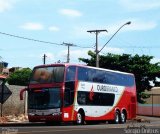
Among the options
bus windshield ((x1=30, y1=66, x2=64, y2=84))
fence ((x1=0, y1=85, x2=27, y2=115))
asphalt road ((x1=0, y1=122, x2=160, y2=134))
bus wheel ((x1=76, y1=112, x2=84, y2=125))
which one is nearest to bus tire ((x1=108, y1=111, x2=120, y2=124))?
bus wheel ((x1=76, y1=112, x2=84, y2=125))

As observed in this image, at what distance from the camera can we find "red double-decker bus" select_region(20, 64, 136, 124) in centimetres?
3198

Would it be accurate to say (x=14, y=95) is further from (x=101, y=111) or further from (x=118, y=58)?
(x=118, y=58)

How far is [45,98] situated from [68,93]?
1461 millimetres

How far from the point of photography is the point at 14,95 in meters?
41.0

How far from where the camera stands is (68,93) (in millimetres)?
32281

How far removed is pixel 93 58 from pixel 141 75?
6035 millimetres

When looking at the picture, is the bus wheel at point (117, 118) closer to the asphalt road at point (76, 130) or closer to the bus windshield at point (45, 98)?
the bus windshield at point (45, 98)

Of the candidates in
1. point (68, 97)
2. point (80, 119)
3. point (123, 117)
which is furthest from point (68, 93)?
point (123, 117)

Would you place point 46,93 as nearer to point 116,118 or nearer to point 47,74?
point 47,74

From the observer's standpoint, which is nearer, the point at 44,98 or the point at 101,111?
the point at 44,98

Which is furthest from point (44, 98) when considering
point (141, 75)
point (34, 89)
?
point (141, 75)

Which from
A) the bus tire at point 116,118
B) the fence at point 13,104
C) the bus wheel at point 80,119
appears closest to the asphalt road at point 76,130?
the bus wheel at point 80,119

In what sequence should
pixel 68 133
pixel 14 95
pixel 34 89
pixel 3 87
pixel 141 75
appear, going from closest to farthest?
pixel 68 133, pixel 3 87, pixel 34 89, pixel 14 95, pixel 141 75

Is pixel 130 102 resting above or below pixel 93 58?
below
